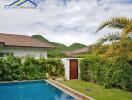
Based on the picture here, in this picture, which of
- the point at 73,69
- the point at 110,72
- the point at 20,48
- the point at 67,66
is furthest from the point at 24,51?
the point at 110,72

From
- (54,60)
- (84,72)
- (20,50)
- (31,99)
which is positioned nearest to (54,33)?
(20,50)

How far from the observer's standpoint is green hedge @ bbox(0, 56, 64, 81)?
2308 cm

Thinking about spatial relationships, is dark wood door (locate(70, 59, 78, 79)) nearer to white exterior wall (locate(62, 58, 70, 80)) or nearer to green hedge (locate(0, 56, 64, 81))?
white exterior wall (locate(62, 58, 70, 80))

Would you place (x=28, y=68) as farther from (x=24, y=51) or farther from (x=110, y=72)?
(x=110, y=72)

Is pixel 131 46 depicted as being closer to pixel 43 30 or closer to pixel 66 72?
pixel 66 72

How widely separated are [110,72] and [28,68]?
10245mm

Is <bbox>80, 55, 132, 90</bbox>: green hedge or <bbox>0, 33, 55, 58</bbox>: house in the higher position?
<bbox>0, 33, 55, 58</bbox>: house

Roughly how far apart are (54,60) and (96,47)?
12.5 meters

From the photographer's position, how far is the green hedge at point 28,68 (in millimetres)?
23078

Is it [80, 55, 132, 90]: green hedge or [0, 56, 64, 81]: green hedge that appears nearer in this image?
[80, 55, 132, 90]: green hedge

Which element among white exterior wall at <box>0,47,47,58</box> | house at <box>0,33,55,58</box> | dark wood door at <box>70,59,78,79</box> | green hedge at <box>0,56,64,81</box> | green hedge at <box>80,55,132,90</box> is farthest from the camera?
white exterior wall at <box>0,47,47,58</box>

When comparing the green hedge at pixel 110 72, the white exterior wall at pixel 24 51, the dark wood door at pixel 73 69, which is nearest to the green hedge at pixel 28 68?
the dark wood door at pixel 73 69

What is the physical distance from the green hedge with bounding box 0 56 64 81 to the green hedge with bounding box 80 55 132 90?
182 inches

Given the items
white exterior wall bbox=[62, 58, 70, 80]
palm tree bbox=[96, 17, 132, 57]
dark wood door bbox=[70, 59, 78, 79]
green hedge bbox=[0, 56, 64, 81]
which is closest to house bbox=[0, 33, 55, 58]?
green hedge bbox=[0, 56, 64, 81]
